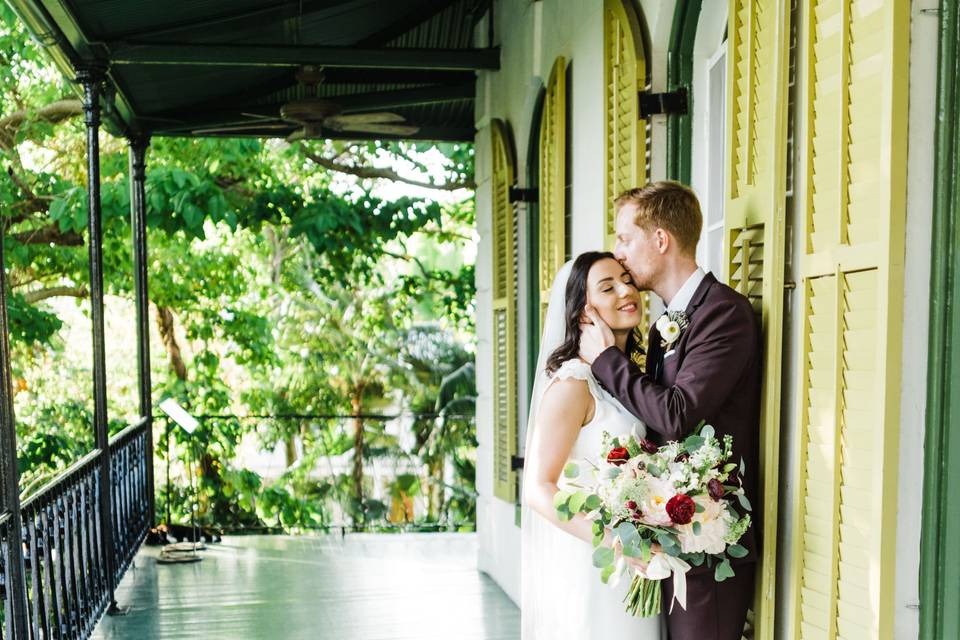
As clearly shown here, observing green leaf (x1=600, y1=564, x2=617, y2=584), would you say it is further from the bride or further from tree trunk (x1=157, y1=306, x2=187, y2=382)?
tree trunk (x1=157, y1=306, x2=187, y2=382)

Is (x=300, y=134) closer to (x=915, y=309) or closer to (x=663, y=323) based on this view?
(x=663, y=323)

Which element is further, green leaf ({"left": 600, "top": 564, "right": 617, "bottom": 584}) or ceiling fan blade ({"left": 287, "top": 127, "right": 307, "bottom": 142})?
ceiling fan blade ({"left": 287, "top": 127, "right": 307, "bottom": 142})

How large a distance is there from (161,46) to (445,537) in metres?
4.33

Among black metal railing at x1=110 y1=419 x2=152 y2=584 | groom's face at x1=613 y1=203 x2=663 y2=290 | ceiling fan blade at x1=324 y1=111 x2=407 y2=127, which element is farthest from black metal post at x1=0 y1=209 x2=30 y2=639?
ceiling fan blade at x1=324 y1=111 x2=407 y2=127

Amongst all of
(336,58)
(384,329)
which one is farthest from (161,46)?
(384,329)

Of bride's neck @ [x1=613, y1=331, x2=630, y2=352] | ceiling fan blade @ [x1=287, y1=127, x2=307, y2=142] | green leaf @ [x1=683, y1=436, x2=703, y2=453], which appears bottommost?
green leaf @ [x1=683, y1=436, x2=703, y2=453]

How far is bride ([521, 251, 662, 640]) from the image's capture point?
2617 millimetres

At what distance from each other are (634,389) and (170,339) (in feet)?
37.8

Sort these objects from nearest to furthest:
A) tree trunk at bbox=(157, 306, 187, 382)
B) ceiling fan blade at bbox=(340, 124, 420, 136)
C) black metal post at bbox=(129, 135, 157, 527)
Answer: ceiling fan blade at bbox=(340, 124, 420, 136)
black metal post at bbox=(129, 135, 157, 527)
tree trunk at bbox=(157, 306, 187, 382)

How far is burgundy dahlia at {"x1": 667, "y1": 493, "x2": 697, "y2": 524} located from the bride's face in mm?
677

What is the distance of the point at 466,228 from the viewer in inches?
603

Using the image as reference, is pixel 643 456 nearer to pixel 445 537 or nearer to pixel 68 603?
pixel 68 603

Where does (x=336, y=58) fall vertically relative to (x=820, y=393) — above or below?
above

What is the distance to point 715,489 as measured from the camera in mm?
2111
